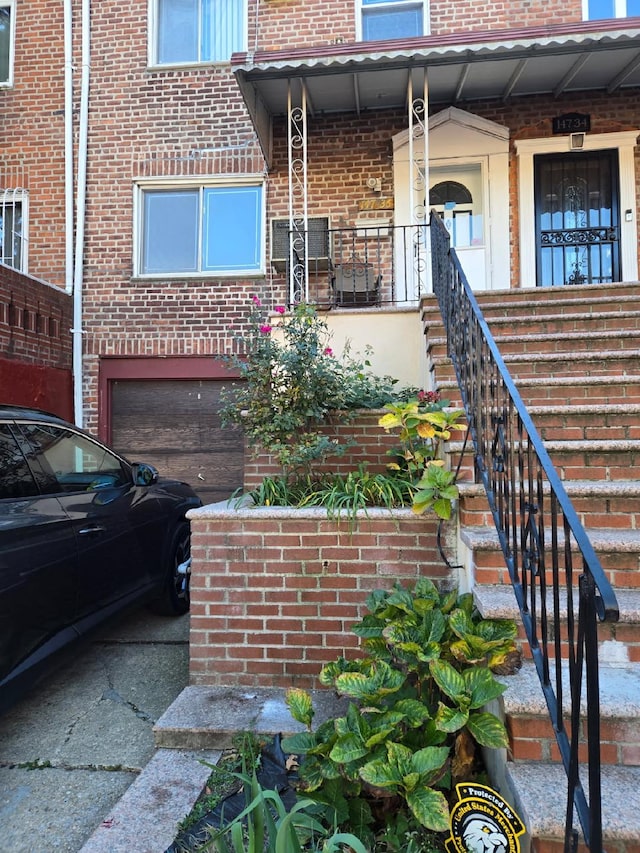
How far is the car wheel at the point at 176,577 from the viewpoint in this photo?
163 inches

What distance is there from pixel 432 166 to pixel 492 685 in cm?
611

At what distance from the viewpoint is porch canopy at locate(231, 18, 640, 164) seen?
16.8 ft

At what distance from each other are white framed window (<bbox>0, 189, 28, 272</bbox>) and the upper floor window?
15.9 feet

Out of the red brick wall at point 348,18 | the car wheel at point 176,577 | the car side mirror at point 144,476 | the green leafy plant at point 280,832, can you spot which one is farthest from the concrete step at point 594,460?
the red brick wall at point 348,18

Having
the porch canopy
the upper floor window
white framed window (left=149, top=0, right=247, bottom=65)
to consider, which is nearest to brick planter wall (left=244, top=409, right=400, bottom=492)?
the porch canopy

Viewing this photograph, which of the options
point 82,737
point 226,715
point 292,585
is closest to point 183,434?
point 292,585

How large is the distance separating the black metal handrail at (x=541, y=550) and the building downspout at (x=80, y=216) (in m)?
4.79

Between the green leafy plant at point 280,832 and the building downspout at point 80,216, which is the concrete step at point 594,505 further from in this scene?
the building downspout at point 80,216

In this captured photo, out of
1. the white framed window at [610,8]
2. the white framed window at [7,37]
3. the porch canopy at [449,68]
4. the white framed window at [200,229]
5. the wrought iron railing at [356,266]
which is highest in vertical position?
the white framed window at [7,37]

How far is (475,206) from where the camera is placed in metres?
6.43

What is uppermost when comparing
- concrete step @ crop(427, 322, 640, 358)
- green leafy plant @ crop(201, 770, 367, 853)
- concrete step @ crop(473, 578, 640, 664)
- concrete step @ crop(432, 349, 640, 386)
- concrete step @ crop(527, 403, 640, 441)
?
concrete step @ crop(427, 322, 640, 358)

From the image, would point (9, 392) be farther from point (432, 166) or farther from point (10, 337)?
point (432, 166)

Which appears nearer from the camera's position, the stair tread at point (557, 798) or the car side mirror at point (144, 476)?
the stair tread at point (557, 798)

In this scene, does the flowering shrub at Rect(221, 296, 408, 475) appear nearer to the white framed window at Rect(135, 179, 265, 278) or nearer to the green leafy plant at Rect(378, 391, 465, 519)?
the green leafy plant at Rect(378, 391, 465, 519)
